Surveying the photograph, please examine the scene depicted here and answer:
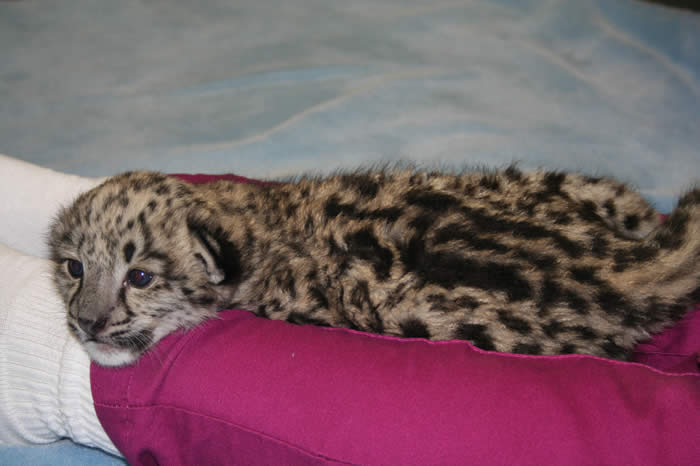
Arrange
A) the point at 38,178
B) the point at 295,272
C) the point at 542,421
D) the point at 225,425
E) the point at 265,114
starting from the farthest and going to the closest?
the point at 265,114
the point at 38,178
the point at 295,272
the point at 225,425
the point at 542,421

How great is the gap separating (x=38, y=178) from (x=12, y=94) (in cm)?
156

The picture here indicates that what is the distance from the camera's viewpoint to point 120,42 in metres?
4.44

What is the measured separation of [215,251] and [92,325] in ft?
1.50

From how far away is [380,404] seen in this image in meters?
1.70

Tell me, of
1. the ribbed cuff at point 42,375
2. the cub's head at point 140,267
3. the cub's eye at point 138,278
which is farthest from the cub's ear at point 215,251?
the ribbed cuff at point 42,375

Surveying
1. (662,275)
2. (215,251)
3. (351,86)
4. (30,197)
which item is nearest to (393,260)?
(215,251)

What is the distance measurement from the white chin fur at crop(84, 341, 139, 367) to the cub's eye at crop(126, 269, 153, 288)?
0.22 meters

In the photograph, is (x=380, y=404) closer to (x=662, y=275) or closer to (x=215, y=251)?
(x=215, y=251)

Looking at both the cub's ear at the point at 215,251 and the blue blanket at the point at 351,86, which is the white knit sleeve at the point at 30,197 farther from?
the cub's ear at the point at 215,251

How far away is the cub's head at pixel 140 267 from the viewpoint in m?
1.97

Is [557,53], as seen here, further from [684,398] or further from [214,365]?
[214,365]

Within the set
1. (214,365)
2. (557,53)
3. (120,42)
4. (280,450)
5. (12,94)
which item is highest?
(557,53)

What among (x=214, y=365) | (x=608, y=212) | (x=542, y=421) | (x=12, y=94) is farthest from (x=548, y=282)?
(x=12, y=94)

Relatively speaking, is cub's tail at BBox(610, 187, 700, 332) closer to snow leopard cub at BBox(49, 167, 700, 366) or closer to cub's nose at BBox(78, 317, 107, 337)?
snow leopard cub at BBox(49, 167, 700, 366)
